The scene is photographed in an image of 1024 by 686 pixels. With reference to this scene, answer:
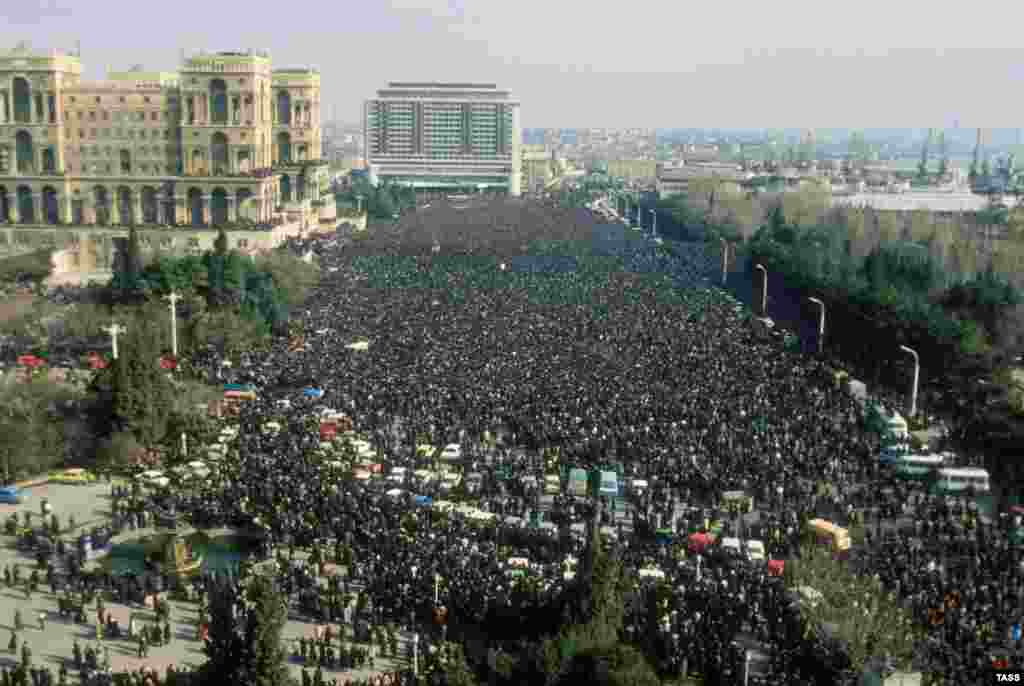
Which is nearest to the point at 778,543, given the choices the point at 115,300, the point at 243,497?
the point at 243,497

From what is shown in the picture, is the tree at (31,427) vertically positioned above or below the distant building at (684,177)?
below

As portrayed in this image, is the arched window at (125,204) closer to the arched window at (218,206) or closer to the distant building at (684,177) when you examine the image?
the arched window at (218,206)

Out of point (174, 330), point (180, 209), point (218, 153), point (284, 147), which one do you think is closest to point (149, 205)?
point (180, 209)

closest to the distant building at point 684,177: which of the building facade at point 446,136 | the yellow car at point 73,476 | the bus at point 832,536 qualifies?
the building facade at point 446,136

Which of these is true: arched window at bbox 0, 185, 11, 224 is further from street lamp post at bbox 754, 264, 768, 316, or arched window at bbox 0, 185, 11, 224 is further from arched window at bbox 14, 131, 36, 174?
street lamp post at bbox 754, 264, 768, 316

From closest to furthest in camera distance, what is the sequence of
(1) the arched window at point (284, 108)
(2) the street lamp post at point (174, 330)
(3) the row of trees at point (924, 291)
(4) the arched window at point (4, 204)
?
(3) the row of trees at point (924, 291) → (2) the street lamp post at point (174, 330) → (4) the arched window at point (4, 204) → (1) the arched window at point (284, 108)

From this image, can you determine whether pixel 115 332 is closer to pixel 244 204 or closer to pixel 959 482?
pixel 959 482
